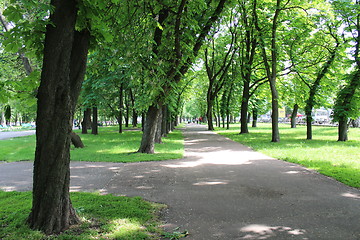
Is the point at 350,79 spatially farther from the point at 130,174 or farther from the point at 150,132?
the point at 130,174

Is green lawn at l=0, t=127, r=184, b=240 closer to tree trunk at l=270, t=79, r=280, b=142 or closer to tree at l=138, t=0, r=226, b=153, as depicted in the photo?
tree at l=138, t=0, r=226, b=153

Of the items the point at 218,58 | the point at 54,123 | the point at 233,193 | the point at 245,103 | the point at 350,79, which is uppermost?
the point at 218,58

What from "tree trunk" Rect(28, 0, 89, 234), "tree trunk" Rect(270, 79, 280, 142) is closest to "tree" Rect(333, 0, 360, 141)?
"tree trunk" Rect(270, 79, 280, 142)

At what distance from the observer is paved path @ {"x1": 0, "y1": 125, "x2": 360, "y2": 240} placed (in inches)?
166

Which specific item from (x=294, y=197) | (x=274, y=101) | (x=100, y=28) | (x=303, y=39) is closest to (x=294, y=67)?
(x=303, y=39)

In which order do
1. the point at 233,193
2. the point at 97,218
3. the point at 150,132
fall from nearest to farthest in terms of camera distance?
the point at 97,218
the point at 233,193
the point at 150,132

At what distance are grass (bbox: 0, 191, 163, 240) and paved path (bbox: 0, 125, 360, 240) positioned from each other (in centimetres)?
45

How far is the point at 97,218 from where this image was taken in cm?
449

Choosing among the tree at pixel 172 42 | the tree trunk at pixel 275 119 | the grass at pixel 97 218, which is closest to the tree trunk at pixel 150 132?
the tree at pixel 172 42

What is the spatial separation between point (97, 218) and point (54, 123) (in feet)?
6.03

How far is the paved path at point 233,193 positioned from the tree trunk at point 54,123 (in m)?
1.94

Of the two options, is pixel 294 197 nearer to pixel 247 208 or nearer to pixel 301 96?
pixel 247 208

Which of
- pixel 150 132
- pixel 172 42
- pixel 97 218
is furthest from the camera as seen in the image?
pixel 150 132

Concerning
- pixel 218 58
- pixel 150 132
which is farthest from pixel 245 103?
Answer: pixel 150 132
